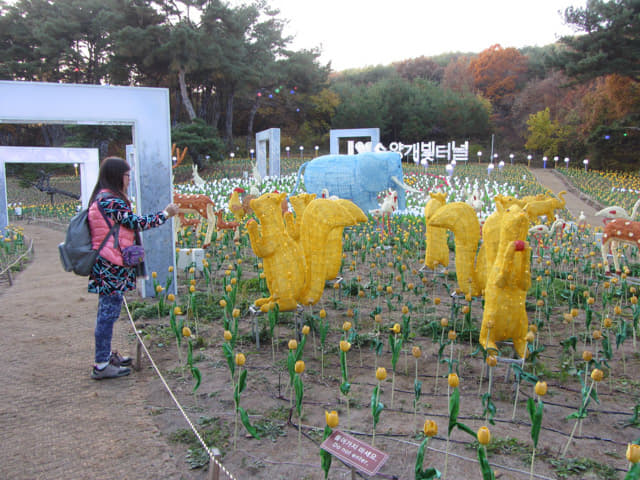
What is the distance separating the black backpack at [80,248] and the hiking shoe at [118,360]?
0.80 meters

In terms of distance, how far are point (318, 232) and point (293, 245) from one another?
270 mm

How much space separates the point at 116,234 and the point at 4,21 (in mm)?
27293

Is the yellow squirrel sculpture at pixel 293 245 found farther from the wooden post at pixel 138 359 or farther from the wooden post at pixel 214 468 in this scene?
the wooden post at pixel 214 468

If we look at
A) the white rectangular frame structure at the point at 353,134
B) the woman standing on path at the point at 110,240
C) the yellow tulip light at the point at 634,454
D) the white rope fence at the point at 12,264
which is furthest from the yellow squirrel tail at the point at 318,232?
the white rectangular frame structure at the point at 353,134

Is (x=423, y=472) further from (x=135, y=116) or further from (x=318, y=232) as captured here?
(x=135, y=116)

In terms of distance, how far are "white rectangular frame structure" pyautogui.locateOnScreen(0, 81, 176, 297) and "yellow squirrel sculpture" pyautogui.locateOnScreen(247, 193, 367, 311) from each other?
1995 mm

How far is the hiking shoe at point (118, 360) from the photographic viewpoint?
149 inches

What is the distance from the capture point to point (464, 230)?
4.89m

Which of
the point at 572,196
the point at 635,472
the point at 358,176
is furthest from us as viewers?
the point at 572,196

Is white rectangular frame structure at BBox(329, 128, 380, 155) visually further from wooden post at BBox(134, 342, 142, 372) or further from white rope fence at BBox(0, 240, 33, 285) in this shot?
wooden post at BBox(134, 342, 142, 372)

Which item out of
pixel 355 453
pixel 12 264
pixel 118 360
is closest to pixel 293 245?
pixel 118 360

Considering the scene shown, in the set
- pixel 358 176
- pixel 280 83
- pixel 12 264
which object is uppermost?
pixel 280 83

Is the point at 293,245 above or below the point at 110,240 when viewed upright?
below

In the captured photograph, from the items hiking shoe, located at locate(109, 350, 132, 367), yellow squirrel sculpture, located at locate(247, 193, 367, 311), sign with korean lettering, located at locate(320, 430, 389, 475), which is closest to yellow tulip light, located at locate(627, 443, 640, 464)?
sign with korean lettering, located at locate(320, 430, 389, 475)
